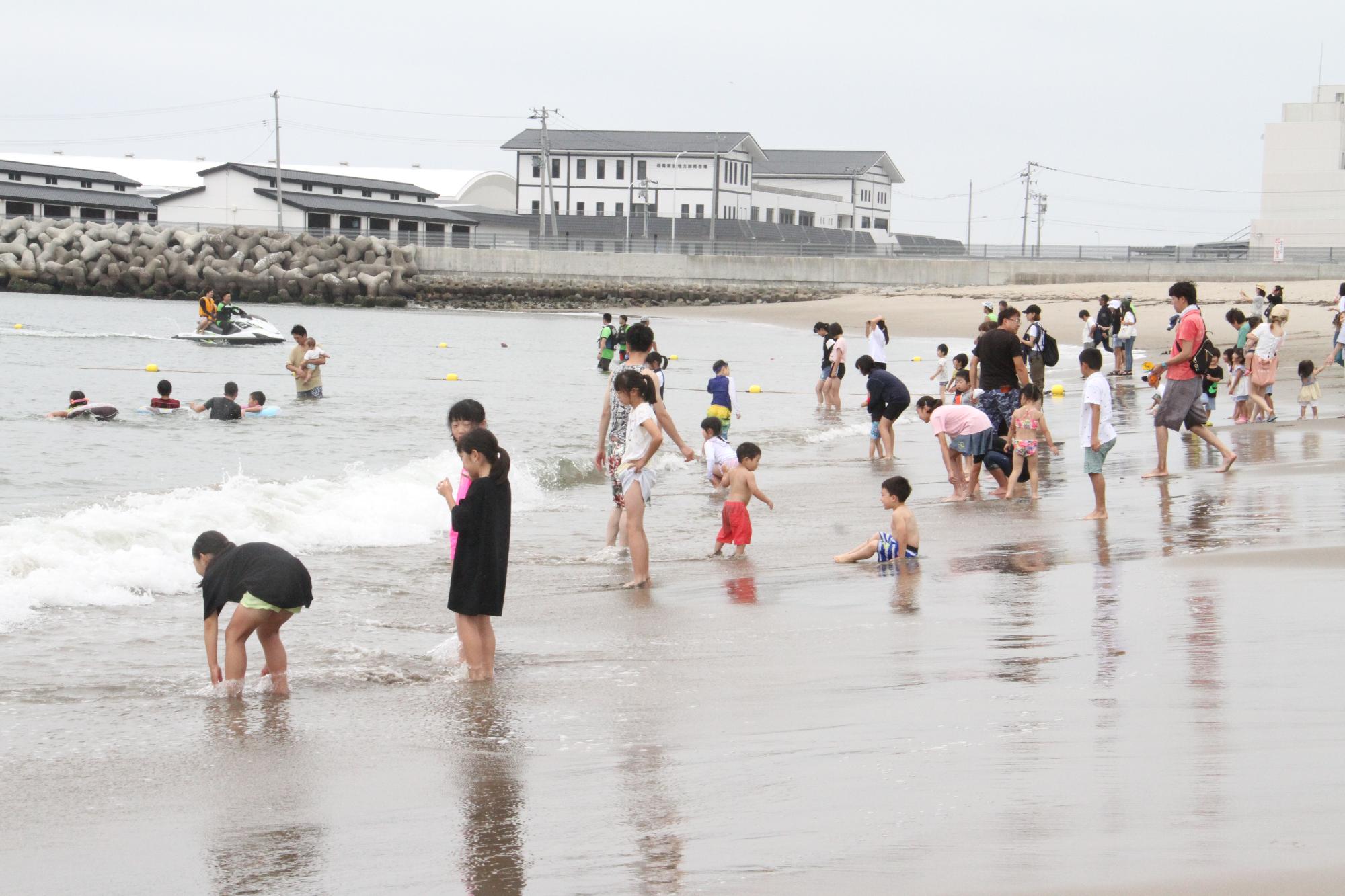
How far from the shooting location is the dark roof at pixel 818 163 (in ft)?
329

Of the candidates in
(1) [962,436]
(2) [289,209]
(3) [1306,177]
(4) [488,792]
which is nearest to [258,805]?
(4) [488,792]

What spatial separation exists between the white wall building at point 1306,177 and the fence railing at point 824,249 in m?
3.29

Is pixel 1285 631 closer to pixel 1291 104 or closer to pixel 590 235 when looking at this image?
pixel 1291 104

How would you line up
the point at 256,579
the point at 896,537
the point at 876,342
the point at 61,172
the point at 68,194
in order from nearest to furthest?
the point at 256,579 < the point at 896,537 < the point at 876,342 < the point at 68,194 < the point at 61,172

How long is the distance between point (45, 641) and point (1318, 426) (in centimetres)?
1450

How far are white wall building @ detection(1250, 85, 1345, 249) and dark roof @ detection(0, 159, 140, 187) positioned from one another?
2748 inches

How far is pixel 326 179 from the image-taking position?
3430 inches

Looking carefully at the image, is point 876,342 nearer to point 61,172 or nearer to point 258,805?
point 258,805

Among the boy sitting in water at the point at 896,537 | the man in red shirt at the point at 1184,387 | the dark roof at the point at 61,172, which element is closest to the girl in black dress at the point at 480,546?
the boy sitting in water at the point at 896,537

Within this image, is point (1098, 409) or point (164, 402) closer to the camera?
point (1098, 409)

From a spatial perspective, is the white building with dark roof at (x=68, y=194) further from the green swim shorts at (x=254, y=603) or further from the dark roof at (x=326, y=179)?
the green swim shorts at (x=254, y=603)

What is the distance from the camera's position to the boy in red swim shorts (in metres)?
10.2

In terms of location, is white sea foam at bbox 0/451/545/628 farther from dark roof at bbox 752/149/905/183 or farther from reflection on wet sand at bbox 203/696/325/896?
dark roof at bbox 752/149/905/183

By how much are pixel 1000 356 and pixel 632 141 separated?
270 ft
